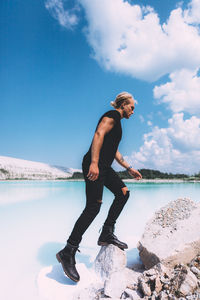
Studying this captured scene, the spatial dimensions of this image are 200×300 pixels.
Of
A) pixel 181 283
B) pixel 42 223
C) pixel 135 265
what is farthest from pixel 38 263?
pixel 42 223

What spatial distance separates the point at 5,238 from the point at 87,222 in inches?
133

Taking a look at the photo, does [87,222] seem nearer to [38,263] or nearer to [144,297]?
[144,297]

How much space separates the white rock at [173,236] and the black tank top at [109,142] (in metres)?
1.17

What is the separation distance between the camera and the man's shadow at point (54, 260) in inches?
97.1

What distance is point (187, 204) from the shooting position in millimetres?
3232

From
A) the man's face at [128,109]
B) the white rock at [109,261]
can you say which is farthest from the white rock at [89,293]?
the man's face at [128,109]

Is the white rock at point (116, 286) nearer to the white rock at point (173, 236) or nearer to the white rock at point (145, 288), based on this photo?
the white rock at point (145, 288)

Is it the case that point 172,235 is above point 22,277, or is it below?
above

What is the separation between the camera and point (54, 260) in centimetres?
335

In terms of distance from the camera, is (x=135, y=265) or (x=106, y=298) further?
(x=135, y=265)

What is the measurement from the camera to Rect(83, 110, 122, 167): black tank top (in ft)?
7.57

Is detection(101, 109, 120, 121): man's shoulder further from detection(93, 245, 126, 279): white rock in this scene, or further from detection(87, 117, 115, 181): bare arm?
detection(93, 245, 126, 279): white rock

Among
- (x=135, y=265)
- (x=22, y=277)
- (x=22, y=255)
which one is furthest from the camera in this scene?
(x=22, y=255)

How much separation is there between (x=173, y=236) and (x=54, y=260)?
6.02ft
